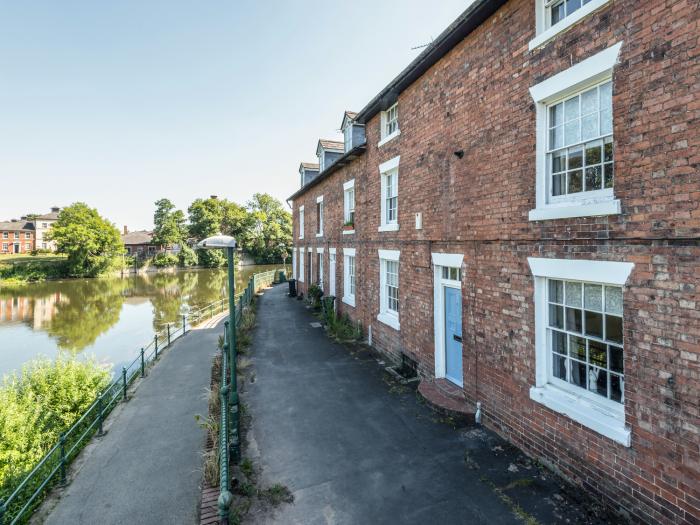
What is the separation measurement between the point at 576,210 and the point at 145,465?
27.4 ft

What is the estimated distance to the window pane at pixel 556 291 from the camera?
539 cm

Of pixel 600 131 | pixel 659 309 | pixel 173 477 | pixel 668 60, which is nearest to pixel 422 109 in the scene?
pixel 600 131

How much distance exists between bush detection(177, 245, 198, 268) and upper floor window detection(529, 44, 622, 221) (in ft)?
200

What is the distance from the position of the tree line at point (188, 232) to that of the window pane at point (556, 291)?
58465 mm

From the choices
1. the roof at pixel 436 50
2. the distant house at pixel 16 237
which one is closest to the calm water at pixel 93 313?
the roof at pixel 436 50

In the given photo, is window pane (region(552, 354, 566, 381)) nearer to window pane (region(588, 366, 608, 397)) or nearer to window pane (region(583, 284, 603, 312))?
window pane (region(588, 366, 608, 397))

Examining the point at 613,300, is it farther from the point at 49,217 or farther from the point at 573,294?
the point at 49,217

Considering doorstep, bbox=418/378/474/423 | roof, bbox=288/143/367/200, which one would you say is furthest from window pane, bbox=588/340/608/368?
roof, bbox=288/143/367/200

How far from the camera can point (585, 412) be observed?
4922 millimetres

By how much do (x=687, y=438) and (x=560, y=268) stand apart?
2.24m

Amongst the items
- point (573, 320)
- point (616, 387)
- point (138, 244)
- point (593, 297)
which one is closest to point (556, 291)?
point (573, 320)

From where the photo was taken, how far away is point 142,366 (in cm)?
1201

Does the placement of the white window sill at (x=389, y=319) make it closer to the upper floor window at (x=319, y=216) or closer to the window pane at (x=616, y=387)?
the window pane at (x=616, y=387)

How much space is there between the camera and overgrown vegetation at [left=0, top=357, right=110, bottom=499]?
9.20 meters
